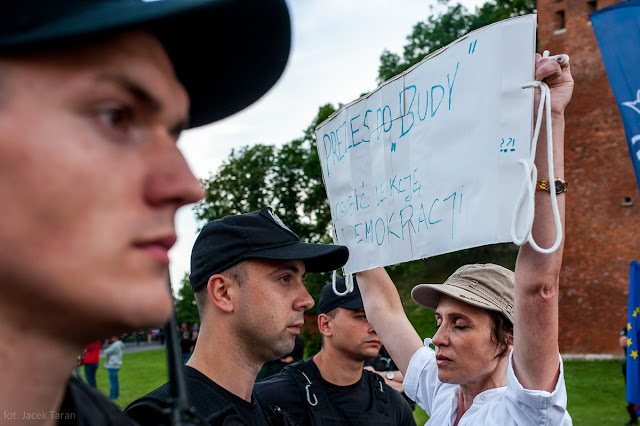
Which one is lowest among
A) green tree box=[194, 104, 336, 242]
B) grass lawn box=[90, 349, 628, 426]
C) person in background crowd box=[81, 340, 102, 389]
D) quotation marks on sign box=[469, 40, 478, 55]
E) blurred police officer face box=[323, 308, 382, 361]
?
grass lawn box=[90, 349, 628, 426]

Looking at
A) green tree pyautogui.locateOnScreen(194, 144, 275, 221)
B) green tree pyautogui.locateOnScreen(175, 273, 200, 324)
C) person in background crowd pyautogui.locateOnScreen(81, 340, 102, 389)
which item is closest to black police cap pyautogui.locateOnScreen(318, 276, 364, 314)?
person in background crowd pyautogui.locateOnScreen(81, 340, 102, 389)

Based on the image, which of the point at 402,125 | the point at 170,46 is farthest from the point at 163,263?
the point at 402,125

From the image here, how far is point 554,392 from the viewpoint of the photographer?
2.27m

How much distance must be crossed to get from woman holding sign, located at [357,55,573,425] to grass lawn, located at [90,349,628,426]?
27.2ft

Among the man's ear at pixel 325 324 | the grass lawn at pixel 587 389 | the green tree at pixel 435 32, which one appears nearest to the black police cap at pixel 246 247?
the man's ear at pixel 325 324

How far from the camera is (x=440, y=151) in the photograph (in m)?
2.61

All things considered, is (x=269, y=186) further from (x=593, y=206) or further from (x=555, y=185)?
(x=555, y=185)

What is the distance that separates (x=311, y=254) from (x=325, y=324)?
2494mm

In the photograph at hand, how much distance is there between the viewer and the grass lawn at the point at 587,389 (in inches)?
545

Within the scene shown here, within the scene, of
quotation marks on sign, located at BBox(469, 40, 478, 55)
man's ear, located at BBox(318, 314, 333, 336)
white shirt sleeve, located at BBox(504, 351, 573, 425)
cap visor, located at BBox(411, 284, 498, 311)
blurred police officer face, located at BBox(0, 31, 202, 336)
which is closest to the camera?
blurred police officer face, located at BBox(0, 31, 202, 336)

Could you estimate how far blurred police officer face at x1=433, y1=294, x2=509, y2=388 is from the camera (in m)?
3.07

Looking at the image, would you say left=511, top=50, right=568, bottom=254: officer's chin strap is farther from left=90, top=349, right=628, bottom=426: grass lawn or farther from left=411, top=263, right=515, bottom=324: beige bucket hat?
left=90, top=349, right=628, bottom=426: grass lawn

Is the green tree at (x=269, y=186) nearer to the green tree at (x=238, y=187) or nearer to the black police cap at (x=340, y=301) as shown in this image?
the green tree at (x=238, y=187)

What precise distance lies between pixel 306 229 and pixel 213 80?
36578 mm
